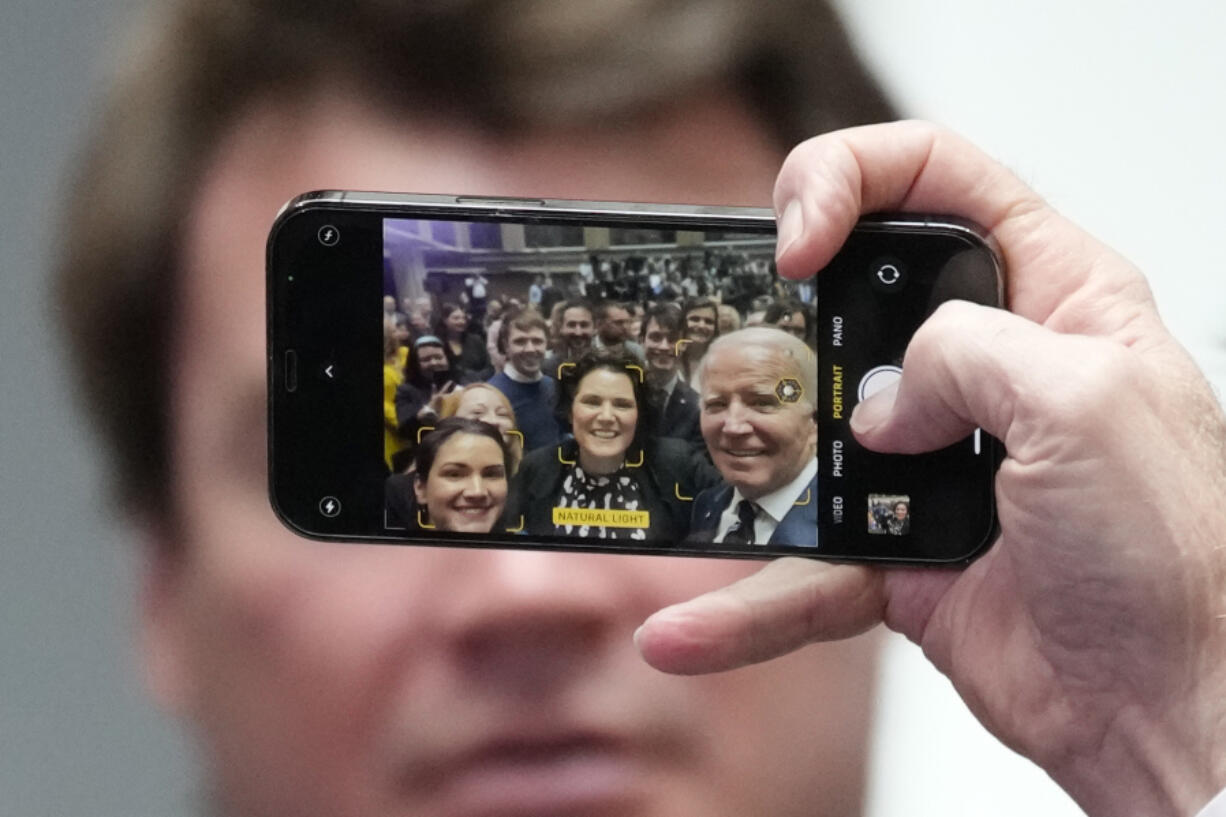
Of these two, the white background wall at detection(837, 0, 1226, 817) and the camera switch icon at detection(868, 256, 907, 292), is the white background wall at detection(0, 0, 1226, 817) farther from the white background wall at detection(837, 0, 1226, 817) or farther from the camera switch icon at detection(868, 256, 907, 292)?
the camera switch icon at detection(868, 256, 907, 292)

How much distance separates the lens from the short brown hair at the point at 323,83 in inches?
27.0

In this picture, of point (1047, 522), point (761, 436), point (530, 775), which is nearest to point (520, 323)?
point (761, 436)

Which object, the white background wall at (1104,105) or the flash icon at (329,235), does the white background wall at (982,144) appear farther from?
the flash icon at (329,235)

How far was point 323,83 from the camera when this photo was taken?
695 millimetres

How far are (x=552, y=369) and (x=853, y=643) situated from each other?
368 mm

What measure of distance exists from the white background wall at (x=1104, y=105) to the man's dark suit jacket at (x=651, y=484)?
0.33 meters

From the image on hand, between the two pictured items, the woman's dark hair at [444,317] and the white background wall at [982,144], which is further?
the white background wall at [982,144]

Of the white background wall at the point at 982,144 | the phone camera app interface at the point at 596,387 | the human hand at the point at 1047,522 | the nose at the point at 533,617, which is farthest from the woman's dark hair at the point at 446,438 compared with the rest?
the white background wall at the point at 982,144

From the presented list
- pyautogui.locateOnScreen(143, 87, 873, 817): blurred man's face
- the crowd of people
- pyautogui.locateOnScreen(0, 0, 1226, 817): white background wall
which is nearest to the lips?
pyautogui.locateOnScreen(143, 87, 873, 817): blurred man's face

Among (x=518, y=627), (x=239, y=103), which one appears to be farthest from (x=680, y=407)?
(x=239, y=103)

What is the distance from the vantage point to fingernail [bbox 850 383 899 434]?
0.48 m

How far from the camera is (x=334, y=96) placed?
2.27ft

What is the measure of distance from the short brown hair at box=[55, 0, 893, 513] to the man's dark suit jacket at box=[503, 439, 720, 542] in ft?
0.90

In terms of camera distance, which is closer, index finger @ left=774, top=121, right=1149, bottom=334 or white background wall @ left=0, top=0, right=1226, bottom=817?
index finger @ left=774, top=121, right=1149, bottom=334
